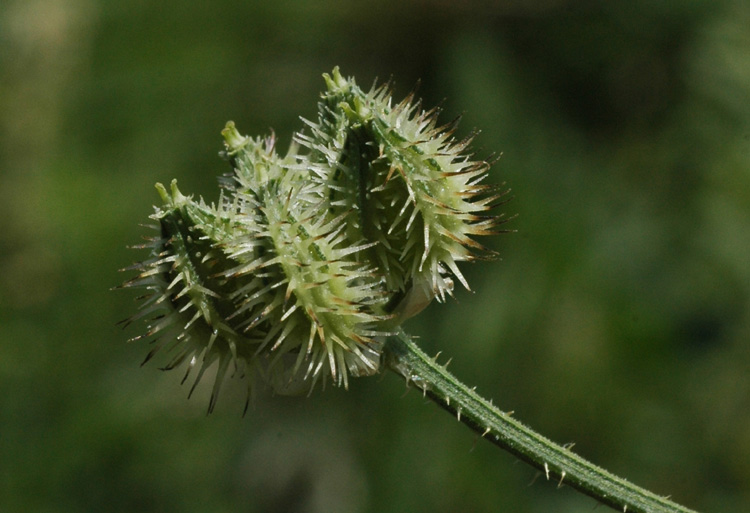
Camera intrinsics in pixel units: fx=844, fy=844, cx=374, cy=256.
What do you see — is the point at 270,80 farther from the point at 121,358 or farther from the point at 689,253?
the point at 689,253

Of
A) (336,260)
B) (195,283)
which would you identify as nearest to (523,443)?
(336,260)

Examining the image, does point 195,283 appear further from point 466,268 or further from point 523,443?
point 466,268

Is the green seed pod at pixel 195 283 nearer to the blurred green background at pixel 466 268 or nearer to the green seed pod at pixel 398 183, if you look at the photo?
the green seed pod at pixel 398 183

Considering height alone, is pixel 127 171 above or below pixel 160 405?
above

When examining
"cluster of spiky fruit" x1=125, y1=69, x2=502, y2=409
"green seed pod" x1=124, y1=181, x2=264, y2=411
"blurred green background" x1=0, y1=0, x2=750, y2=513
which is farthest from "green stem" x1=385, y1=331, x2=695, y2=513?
"blurred green background" x1=0, y1=0, x2=750, y2=513

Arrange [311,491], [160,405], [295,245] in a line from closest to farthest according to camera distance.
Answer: [295,245] < [160,405] < [311,491]

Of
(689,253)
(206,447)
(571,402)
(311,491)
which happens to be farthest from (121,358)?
(689,253)

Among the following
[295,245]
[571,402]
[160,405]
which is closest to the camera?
[295,245]
